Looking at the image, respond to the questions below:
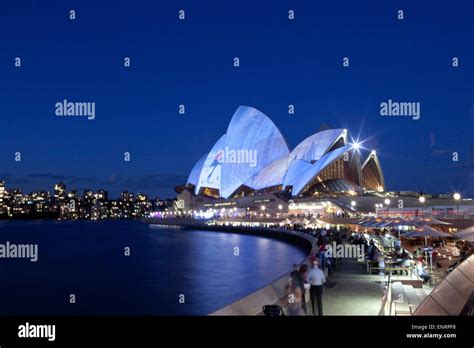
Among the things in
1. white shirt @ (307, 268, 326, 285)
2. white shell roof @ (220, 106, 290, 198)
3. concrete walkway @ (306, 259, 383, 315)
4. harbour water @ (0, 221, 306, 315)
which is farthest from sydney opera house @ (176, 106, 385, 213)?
white shirt @ (307, 268, 326, 285)

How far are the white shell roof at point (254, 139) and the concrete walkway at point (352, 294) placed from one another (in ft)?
154

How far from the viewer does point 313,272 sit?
7.11m

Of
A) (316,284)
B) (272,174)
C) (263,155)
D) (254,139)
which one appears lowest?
(316,284)

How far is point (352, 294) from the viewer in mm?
9320

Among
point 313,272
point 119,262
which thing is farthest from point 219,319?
point 119,262

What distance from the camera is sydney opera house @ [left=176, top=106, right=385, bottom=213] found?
169ft

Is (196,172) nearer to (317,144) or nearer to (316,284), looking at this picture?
(317,144)

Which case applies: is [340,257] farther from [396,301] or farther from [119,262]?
[119,262]

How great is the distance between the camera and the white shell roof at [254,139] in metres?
59.7

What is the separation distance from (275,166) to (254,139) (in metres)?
3.79

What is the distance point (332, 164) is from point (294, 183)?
5.81m

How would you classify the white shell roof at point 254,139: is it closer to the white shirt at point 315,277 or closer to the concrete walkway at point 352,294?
the concrete walkway at point 352,294

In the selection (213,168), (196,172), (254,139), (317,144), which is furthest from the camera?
(196,172)

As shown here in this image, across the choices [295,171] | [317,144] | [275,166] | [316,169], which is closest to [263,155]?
[275,166]
